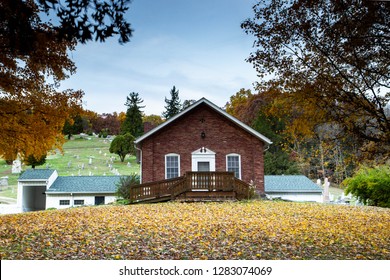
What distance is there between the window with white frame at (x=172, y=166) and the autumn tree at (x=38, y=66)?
1046 centimetres

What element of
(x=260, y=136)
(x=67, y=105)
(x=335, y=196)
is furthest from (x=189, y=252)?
(x=335, y=196)

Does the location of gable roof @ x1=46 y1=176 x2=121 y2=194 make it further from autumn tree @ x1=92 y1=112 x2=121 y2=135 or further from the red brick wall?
autumn tree @ x1=92 y1=112 x2=121 y2=135

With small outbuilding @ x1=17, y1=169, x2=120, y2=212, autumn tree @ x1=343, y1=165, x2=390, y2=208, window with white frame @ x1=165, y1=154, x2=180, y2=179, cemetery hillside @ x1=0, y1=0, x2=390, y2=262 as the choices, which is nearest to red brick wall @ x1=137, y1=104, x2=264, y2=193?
window with white frame @ x1=165, y1=154, x2=180, y2=179

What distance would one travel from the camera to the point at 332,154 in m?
6.89

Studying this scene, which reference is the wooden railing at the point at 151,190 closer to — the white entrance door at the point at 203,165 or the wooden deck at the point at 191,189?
the wooden deck at the point at 191,189

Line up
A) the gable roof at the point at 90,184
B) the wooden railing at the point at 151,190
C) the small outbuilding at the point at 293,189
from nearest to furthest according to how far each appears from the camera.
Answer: the wooden railing at the point at 151,190
the gable roof at the point at 90,184
the small outbuilding at the point at 293,189

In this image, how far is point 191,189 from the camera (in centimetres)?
1331

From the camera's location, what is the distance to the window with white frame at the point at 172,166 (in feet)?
51.8

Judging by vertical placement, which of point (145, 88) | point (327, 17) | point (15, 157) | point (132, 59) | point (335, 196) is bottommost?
point (335, 196)

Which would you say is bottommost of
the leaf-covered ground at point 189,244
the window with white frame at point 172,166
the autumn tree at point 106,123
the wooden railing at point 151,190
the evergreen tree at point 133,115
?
the leaf-covered ground at point 189,244

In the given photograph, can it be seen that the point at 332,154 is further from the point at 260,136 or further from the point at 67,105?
the point at 260,136

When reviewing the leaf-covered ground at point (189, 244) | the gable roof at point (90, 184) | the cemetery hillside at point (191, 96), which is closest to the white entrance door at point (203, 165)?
the gable roof at point (90, 184)

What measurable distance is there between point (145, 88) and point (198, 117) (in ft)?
36.9

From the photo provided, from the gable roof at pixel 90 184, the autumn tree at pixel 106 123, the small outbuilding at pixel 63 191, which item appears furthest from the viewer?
the gable roof at pixel 90 184
